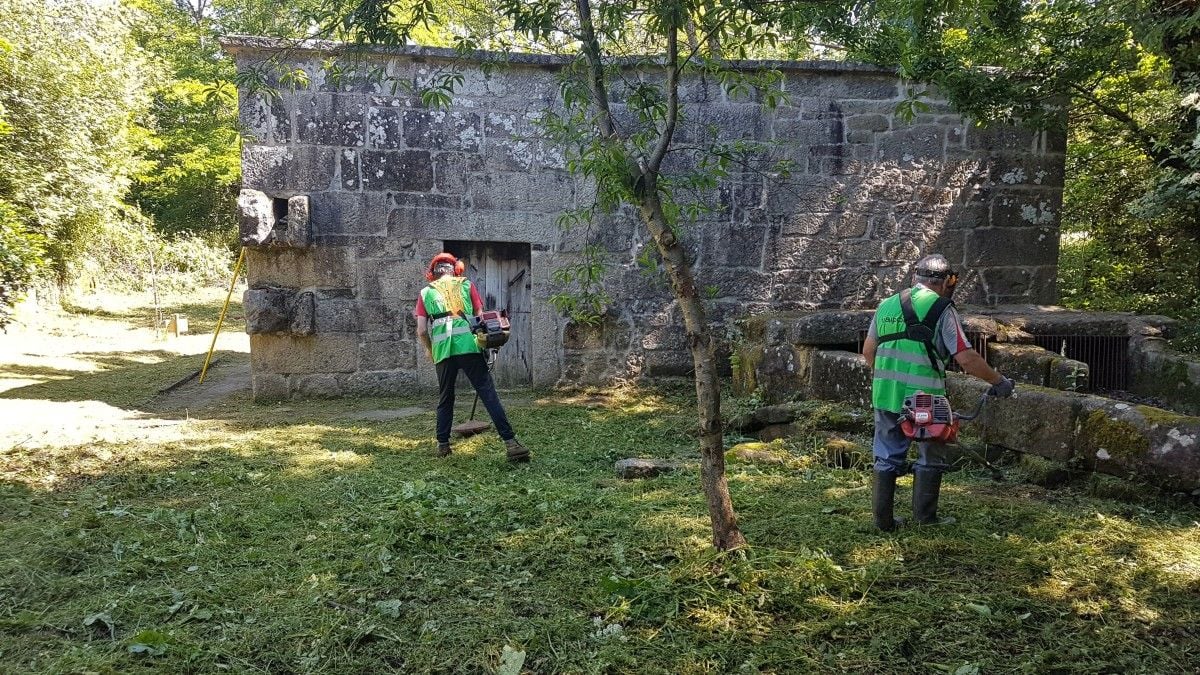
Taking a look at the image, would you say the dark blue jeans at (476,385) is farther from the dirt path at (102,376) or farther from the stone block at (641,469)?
the dirt path at (102,376)

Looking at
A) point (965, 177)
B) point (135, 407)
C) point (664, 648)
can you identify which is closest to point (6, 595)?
point (664, 648)

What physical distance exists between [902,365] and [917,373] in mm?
81

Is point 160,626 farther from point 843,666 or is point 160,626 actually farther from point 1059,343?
point 1059,343

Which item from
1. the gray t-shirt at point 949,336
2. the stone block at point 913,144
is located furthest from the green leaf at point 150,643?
the stone block at point 913,144

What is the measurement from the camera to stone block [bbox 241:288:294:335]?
27.3ft

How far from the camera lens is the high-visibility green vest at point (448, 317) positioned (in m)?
6.23

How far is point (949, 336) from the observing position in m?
4.04

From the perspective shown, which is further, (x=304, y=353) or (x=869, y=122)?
(x=869, y=122)

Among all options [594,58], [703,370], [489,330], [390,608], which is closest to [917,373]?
[703,370]

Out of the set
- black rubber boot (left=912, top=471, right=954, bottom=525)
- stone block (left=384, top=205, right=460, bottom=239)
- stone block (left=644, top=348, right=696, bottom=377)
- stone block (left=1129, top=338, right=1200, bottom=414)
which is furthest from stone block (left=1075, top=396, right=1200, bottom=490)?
stone block (left=384, top=205, right=460, bottom=239)

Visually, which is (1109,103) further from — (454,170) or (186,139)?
(186,139)

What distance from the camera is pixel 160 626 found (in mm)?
3201

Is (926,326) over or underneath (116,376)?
over

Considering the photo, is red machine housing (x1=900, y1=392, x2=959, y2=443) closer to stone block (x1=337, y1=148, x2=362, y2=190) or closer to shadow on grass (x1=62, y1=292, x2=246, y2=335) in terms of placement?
stone block (x1=337, y1=148, x2=362, y2=190)
